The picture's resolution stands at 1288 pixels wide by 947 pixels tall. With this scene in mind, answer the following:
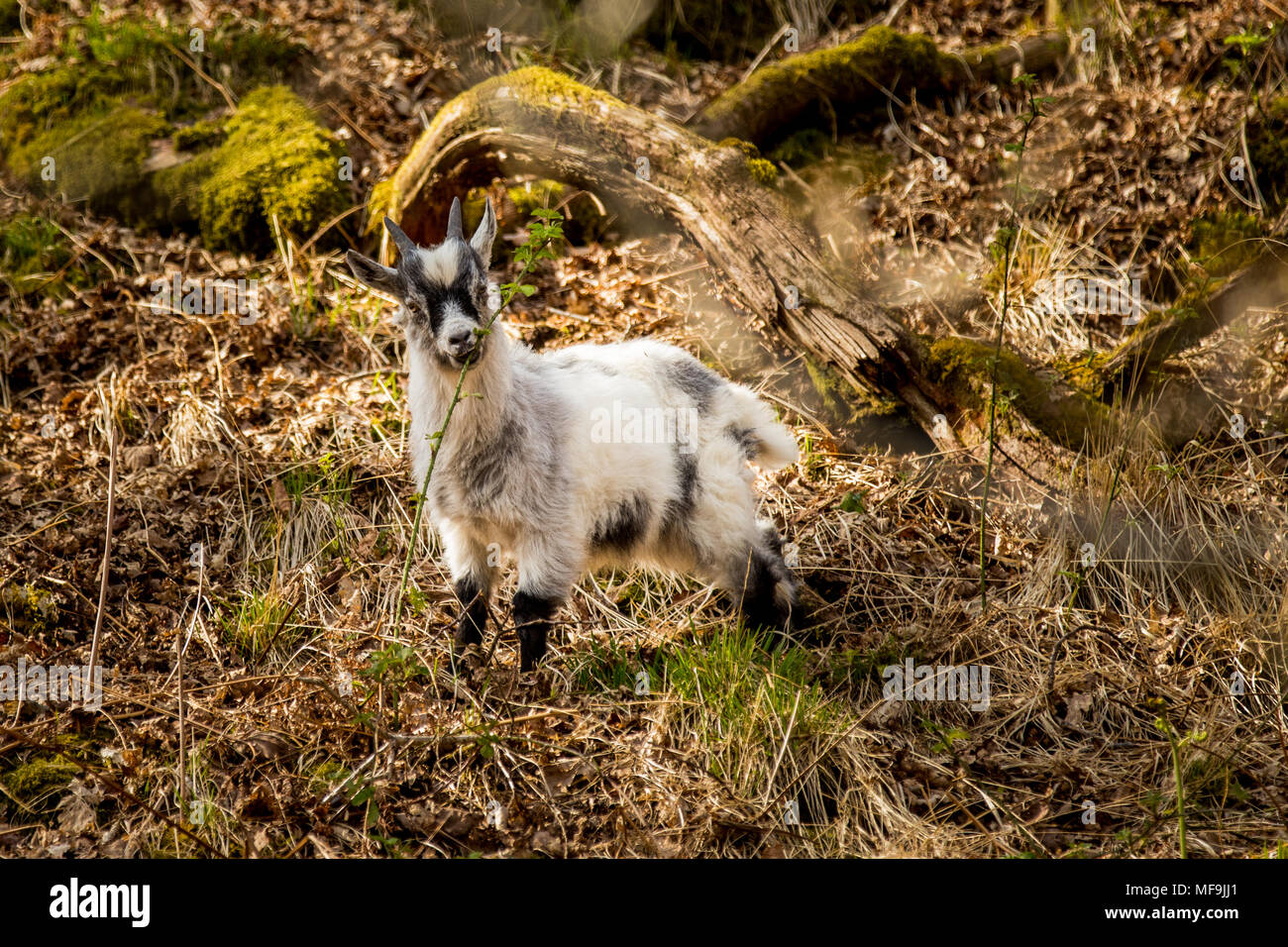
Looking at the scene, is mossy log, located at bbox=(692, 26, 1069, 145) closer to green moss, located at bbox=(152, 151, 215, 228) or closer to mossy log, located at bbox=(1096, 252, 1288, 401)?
mossy log, located at bbox=(1096, 252, 1288, 401)

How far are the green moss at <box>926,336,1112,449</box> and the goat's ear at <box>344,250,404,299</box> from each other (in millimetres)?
2839

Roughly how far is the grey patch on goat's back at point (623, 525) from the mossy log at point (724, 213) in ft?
5.33

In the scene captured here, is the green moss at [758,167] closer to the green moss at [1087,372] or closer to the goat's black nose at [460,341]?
the green moss at [1087,372]

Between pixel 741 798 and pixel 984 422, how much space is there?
2.56 m

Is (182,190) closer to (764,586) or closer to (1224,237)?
(764,586)

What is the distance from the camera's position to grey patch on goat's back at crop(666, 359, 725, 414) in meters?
Result: 4.66

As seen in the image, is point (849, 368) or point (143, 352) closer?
point (849, 368)

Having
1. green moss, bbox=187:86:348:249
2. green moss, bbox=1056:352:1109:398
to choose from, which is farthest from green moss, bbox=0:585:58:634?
green moss, bbox=1056:352:1109:398

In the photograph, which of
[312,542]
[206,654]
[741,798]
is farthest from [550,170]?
[741,798]

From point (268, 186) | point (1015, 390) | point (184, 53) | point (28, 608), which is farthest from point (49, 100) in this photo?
point (1015, 390)

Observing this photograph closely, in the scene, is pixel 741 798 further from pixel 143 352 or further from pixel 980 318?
pixel 143 352

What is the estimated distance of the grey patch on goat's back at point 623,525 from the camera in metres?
4.31

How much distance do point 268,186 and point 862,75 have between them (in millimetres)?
4534

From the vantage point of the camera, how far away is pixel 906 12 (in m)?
9.09
